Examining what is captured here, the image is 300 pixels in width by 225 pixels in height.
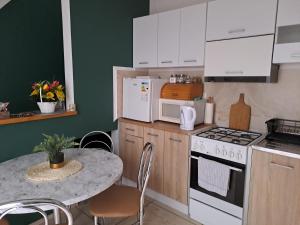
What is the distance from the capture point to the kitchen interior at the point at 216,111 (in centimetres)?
168

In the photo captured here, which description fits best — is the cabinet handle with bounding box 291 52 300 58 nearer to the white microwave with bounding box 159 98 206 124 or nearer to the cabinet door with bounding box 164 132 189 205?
the white microwave with bounding box 159 98 206 124

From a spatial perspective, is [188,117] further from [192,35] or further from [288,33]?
[288,33]

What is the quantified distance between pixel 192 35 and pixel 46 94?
5.12 ft

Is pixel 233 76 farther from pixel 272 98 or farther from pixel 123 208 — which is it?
pixel 123 208

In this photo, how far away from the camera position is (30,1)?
287cm

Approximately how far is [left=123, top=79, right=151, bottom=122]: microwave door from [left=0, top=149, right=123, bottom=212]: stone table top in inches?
34.1

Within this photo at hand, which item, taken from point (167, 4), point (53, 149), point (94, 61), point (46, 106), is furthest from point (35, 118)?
point (167, 4)

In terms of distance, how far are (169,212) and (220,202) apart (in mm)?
614

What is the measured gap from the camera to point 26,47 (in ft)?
9.71

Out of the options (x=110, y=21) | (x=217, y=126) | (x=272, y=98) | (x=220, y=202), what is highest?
(x=110, y=21)

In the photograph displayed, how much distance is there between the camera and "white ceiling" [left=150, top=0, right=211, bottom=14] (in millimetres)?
2555

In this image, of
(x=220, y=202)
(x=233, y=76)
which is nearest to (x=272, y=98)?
(x=233, y=76)

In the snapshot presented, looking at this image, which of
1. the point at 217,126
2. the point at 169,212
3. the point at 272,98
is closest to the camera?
the point at 272,98

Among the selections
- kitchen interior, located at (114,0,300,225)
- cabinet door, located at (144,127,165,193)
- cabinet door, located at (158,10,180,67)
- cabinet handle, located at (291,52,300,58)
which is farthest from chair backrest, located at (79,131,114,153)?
cabinet handle, located at (291,52,300,58)
